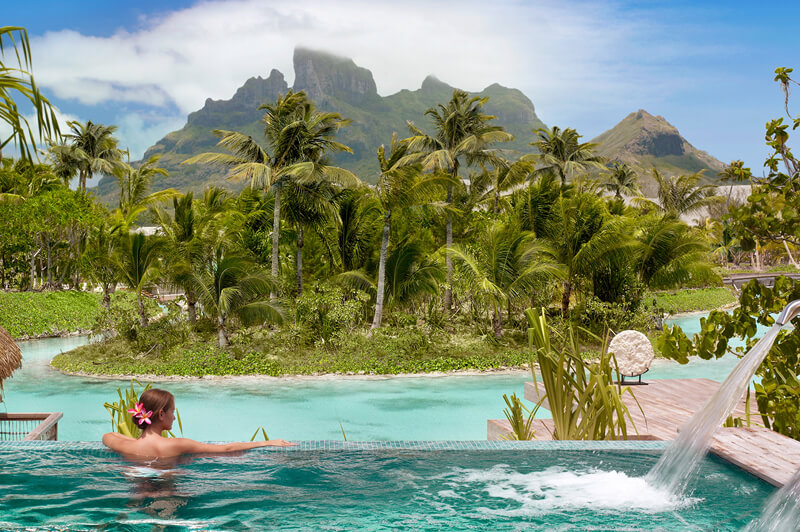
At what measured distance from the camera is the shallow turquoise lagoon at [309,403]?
7.76 metres

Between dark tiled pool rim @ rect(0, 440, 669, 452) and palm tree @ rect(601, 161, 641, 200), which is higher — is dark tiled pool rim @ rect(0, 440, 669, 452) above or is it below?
below

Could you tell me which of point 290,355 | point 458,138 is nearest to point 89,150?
point 458,138

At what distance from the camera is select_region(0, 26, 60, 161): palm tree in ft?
10.1

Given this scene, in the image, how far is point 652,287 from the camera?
50.4 ft

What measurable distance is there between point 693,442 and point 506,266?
28.9 feet

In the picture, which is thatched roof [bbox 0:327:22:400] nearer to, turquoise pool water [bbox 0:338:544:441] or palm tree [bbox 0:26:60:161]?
palm tree [bbox 0:26:60:161]

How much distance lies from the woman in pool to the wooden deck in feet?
6.71

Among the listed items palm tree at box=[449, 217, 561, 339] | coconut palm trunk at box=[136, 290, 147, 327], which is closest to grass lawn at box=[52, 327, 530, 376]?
coconut palm trunk at box=[136, 290, 147, 327]

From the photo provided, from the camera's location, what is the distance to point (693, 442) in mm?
3783

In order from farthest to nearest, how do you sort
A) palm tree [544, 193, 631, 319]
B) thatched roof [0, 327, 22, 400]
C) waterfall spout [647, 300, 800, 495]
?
palm tree [544, 193, 631, 319] < thatched roof [0, 327, 22, 400] < waterfall spout [647, 300, 800, 495]

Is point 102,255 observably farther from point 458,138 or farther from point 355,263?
point 458,138

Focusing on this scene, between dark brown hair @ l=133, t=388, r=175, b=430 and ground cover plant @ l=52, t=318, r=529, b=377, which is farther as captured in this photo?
ground cover plant @ l=52, t=318, r=529, b=377

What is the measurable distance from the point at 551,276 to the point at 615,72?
4.14 m

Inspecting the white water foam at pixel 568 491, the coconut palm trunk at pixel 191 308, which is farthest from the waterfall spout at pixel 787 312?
the coconut palm trunk at pixel 191 308
